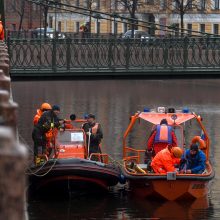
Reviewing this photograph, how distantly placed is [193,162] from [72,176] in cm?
267

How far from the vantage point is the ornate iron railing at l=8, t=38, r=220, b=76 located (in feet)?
118

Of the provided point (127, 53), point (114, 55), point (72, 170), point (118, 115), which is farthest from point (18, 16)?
point (72, 170)

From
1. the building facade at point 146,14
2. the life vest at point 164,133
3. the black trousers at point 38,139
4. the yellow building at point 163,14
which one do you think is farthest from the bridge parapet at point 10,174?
the yellow building at point 163,14

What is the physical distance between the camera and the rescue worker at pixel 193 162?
61.5 ft

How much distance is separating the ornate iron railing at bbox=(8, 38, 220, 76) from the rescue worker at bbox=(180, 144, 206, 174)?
1657 centimetres

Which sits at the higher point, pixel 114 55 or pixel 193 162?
pixel 114 55

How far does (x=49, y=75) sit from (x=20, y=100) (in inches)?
509

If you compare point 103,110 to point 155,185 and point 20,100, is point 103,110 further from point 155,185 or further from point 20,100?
point 155,185

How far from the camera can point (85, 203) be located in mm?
19750

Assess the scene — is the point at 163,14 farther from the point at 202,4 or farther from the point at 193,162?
the point at 193,162

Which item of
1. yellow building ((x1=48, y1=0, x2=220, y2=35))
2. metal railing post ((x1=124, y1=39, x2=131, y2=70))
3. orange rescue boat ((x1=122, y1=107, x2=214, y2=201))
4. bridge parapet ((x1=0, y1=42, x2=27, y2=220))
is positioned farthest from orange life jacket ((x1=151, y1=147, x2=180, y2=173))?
yellow building ((x1=48, y1=0, x2=220, y2=35))

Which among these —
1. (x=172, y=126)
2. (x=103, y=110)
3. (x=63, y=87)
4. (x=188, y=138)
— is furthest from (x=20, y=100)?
(x=172, y=126)

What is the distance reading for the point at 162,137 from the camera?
1991cm

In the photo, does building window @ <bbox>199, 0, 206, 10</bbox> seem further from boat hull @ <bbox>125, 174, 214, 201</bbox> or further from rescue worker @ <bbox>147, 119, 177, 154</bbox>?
boat hull @ <bbox>125, 174, 214, 201</bbox>
